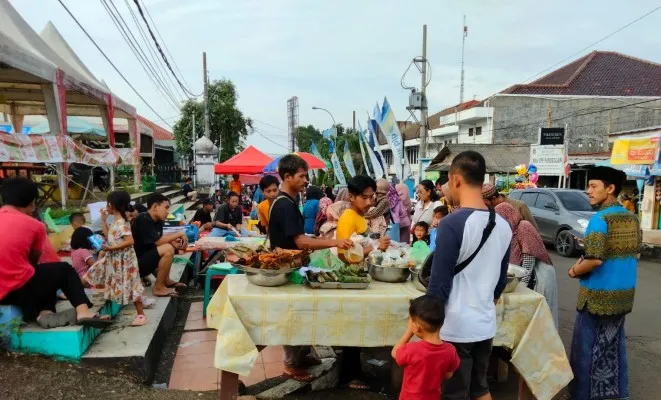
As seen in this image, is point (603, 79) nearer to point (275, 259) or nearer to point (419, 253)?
point (419, 253)

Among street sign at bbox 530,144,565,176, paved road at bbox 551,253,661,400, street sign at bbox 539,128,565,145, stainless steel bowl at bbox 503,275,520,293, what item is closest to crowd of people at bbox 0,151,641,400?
stainless steel bowl at bbox 503,275,520,293

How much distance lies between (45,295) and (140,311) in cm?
97

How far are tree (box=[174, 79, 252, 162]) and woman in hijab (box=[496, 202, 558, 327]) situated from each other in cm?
2893

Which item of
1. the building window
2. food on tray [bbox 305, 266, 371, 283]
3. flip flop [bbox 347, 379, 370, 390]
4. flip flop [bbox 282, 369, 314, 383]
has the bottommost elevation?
flip flop [bbox 347, 379, 370, 390]

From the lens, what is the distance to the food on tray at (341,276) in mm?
3309

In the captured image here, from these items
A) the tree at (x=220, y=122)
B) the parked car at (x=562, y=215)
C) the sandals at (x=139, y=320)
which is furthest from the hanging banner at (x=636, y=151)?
the tree at (x=220, y=122)

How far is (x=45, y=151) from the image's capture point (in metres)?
7.39

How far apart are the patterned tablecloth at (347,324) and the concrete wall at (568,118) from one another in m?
29.7

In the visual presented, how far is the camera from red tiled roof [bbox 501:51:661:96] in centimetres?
3209

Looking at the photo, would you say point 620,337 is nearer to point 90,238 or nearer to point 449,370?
point 449,370

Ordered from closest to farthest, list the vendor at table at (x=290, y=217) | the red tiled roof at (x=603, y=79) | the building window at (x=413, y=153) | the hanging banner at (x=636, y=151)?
the vendor at table at (x=290, y=217) → the hanging banner at (x=636, y=151) → the red tiled roof at (x=603, y=79) → the building window at (x=413, y=153)

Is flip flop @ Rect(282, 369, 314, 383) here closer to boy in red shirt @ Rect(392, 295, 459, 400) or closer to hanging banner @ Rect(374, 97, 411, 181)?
boy in red shirt @ Rect(392, 295, 459, 400)

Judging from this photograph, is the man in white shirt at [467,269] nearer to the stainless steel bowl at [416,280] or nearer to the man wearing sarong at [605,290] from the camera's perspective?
the stainless steel bowl at [416,280]

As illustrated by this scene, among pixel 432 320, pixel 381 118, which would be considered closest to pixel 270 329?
pixel 432 320
